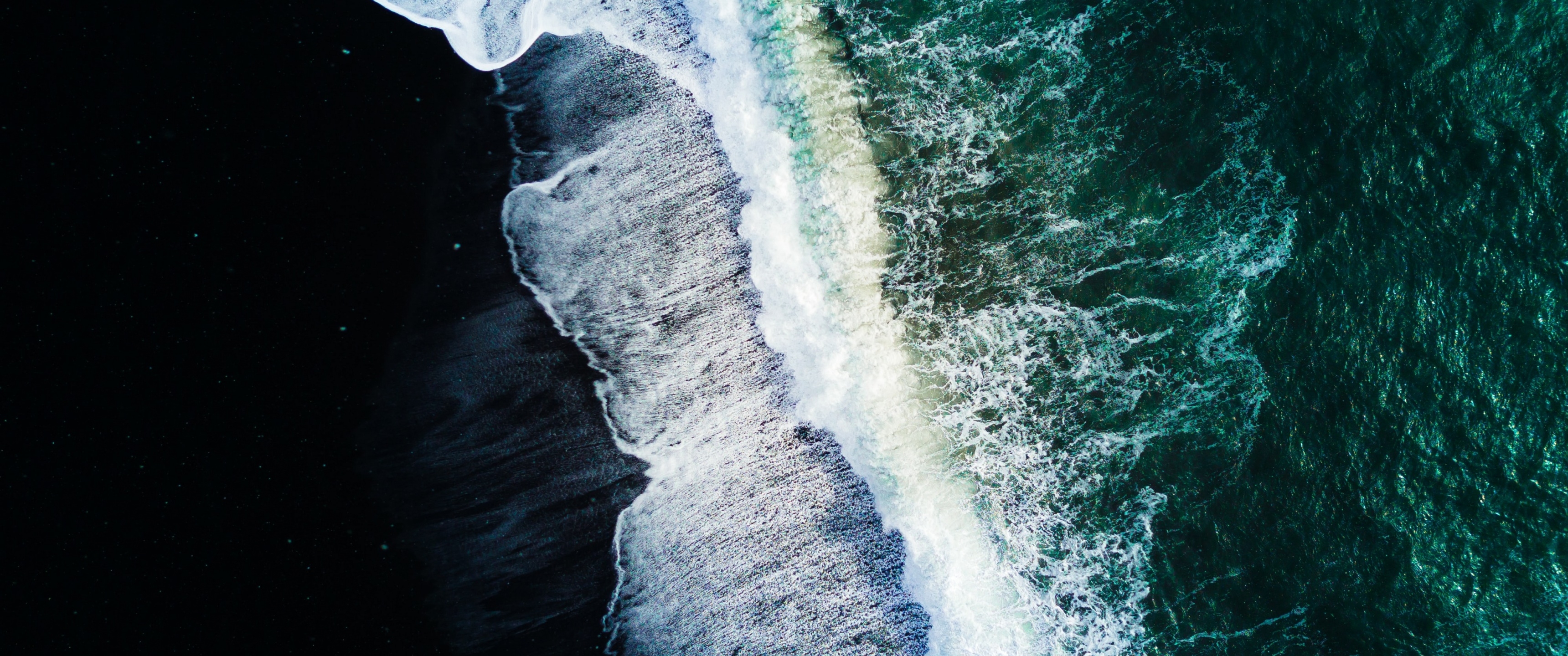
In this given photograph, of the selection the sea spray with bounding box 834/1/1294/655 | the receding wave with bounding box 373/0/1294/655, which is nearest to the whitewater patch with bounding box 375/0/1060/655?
the receding wave with bounding box 373/0/1294/655

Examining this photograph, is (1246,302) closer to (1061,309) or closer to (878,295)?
(1061,309)

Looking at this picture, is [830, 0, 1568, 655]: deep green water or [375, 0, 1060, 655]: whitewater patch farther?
[375, 0, 1060, 655]: whitewater patch

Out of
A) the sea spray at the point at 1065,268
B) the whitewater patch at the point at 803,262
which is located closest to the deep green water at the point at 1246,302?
the sea spray at the point at 1065,268

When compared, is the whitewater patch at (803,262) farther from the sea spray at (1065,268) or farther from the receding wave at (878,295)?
the sea spray at (1065,268)

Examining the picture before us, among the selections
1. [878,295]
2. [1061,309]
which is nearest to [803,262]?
[878,295]

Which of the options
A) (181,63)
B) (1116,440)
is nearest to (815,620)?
(1116,440)

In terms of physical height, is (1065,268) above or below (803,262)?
below

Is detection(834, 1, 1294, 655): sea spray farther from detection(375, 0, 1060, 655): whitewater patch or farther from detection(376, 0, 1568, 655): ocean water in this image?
detection(375, 0, 1060, 655): whitewater patch
